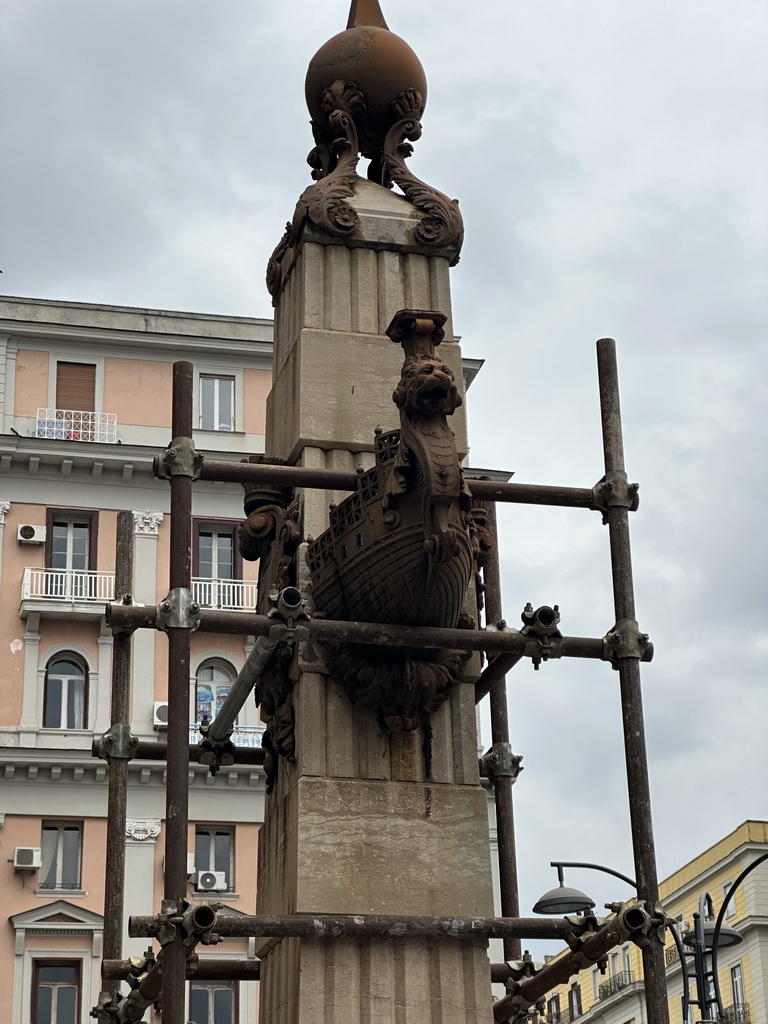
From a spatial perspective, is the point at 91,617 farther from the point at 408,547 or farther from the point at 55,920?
the point at 408,547

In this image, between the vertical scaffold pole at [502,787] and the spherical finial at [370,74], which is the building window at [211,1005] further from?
the spherical finial at [370,74]

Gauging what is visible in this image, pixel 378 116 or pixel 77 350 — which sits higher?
pixel 77 350

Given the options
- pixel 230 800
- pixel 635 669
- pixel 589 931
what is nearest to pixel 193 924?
pixel 589 931

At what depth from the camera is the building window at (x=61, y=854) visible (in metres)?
33.2

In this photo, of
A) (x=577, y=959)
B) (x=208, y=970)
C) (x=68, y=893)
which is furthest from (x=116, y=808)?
(x=68, y=893)

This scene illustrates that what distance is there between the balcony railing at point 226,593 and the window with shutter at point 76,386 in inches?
166

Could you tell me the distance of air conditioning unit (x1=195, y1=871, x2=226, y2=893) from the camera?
32.5 meters

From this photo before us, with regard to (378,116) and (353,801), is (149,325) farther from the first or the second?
(353,801)

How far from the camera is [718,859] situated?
56.9 meters

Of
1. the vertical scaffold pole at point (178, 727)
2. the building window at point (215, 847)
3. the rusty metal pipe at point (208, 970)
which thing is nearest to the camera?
the vertical scaffold pole at point (178, 727)

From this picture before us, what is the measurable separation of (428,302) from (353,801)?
3259 mm

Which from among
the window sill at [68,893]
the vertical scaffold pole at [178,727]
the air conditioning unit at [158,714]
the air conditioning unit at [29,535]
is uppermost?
the air conditioning unit at [29,535]

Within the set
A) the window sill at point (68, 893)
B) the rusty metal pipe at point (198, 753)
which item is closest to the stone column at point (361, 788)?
the rusty metal pipe at point (198, 753)

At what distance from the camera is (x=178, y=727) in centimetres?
959
